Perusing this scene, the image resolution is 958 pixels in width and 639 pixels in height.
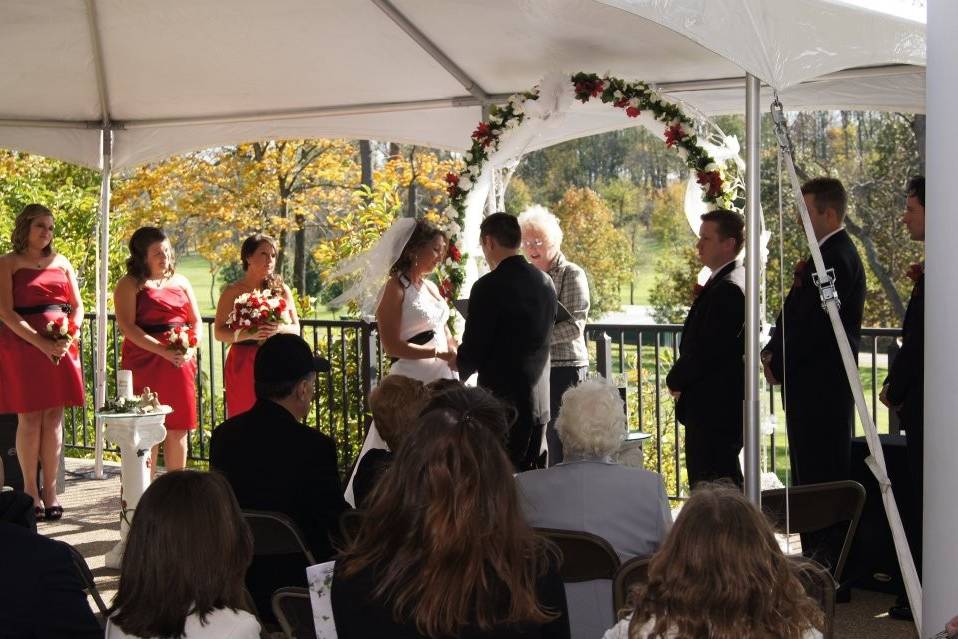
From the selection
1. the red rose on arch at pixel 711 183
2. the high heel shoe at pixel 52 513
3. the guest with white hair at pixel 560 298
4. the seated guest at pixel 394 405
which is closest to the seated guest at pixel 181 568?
the seated guest at pixel 394 405

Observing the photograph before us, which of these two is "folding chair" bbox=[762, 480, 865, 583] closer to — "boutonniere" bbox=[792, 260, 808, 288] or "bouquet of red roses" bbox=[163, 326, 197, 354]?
"boutonniere" bbox=[792, 260, 808, 288]

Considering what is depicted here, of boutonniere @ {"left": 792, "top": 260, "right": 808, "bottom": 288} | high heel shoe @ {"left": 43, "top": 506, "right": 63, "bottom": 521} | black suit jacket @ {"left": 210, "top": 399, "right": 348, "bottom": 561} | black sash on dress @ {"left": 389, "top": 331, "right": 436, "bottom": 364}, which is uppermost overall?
boutonniere @ {"left": 792, "top": 260, "right": 808, "bottom": 288}

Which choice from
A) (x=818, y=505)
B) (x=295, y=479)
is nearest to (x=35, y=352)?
(x=295, y=479)

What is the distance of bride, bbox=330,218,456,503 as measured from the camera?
239 inches

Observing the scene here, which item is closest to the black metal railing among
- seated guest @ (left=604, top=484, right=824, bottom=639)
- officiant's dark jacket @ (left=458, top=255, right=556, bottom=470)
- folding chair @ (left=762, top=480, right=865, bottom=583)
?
officiant's dark jacket @ (left=458, top=255, right=556, bottom=470)

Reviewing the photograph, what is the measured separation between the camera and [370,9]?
5891 mm

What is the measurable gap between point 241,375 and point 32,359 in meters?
1.18

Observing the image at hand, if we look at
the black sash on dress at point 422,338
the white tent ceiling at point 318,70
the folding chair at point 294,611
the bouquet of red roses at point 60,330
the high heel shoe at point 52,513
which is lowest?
the high heel shoe at point 52,513

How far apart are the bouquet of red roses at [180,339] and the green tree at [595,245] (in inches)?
493

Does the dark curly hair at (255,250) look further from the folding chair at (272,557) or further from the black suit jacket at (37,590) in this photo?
the black suit jacket at (37,590)

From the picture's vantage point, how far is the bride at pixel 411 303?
6059 mm

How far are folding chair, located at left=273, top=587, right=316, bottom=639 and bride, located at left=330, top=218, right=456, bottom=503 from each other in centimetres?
323

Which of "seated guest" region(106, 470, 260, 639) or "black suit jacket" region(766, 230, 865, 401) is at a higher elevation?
"black suit jacket" region(766, 230, 865, 401)

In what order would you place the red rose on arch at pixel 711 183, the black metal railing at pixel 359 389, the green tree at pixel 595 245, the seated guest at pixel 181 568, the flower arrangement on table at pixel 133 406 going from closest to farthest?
the seated guest at pixel 181 568, the flower arrangement on table at pixel 133 406, the red rose on arch at pixel 711 183, the black metal railing at pixel 359 389, the green tree at pixel 595 245
